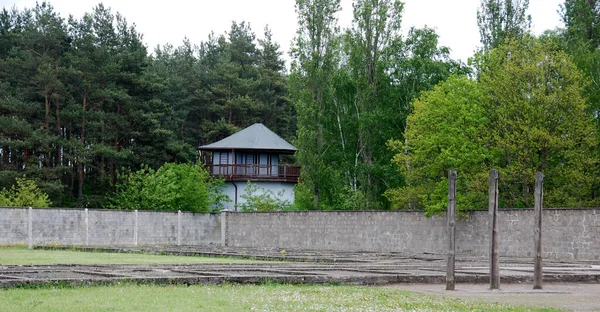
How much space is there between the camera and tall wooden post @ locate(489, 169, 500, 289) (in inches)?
630

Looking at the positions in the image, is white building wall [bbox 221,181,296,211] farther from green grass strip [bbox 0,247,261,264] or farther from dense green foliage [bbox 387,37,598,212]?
green grass strip [bbox 0,247,261,264]

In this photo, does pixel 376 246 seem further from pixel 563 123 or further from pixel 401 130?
pixel 401 130

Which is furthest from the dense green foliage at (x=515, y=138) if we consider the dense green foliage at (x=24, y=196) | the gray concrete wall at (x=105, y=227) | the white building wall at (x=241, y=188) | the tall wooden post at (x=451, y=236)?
the white building wall at (x=241, y=188)

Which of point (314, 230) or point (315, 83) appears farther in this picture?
point (315, 83)

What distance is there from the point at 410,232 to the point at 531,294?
21329 millimetres

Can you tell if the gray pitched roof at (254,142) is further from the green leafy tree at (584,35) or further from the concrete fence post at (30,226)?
the concrete fence post at (30,226)

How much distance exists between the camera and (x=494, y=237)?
1622cm

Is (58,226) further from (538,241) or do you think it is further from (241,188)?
(538,241)

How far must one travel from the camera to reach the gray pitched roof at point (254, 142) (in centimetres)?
6531

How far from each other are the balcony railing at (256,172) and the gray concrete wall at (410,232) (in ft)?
60.0

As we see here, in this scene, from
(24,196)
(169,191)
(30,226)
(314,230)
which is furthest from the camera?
(169,191)

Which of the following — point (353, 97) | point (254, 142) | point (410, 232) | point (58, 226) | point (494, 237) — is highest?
point (353, 97)

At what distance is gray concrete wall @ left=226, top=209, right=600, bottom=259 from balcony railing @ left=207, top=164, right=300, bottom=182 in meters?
18.3

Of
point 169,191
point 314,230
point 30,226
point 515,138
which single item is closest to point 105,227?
point 30,226
